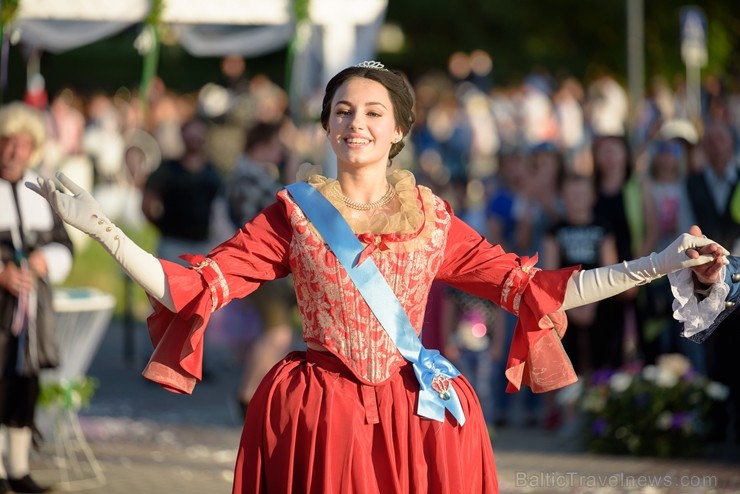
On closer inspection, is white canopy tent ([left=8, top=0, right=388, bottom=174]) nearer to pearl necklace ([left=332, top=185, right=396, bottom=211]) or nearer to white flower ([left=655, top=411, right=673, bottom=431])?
white flower ([left=655, top=411, right=673, bottom=431])

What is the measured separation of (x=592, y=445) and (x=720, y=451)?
0.77m

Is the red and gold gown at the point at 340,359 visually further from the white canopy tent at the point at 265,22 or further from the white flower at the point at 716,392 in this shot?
the white canopy tent at the point at 265,22

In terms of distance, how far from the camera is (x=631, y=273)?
14.9 feet

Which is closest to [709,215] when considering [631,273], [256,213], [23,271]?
[256,213]

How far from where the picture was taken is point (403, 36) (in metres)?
33.8

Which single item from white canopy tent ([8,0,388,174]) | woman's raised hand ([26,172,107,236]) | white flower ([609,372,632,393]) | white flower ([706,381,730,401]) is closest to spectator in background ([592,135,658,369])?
white flower ([609,372,632,393])

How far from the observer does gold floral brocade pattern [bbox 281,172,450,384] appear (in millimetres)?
4641

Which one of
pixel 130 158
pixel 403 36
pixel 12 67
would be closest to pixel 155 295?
pixel 130 158

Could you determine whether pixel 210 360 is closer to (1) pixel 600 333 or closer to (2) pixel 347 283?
(1) pixel 600 333

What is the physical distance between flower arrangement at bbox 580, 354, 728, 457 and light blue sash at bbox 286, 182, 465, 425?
4.46m

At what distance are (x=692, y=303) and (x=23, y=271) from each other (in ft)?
13.3

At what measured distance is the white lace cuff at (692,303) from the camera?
15.3 feet

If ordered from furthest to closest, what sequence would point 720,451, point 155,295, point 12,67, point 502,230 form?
point 12,67
point 502,230
point 720,451
point 155,295

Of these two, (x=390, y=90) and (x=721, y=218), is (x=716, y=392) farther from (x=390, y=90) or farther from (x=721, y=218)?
(x=390, y=90)
